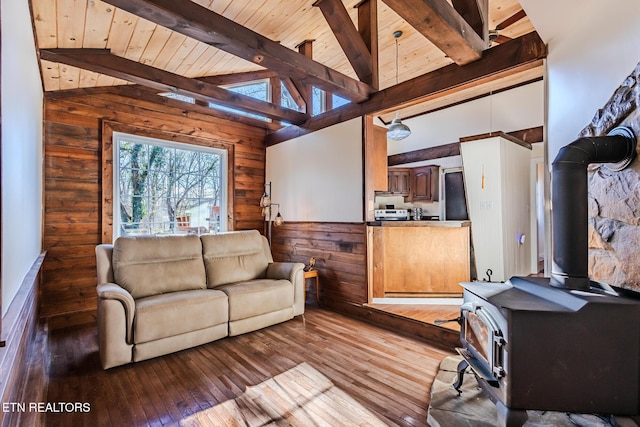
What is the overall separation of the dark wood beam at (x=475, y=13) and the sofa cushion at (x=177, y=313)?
11.0 feet

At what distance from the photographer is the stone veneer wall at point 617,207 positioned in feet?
4.49

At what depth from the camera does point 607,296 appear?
138 centimetres

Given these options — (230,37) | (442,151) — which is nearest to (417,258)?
(230,37)

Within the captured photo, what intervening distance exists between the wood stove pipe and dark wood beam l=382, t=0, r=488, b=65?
3.92 feet

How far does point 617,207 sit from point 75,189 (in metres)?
4.80

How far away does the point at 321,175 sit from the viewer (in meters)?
4.16

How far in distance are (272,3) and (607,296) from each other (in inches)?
125

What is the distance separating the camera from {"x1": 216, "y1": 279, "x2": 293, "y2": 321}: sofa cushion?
117 inches

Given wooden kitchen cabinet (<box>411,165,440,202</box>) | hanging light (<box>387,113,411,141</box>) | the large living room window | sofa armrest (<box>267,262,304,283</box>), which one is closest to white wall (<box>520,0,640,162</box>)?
hanging light (<box>387,113,411,141</box>)

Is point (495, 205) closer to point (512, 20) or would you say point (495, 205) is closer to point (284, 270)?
point (512, 20)

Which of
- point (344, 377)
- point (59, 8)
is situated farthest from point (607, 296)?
point (59, 8)

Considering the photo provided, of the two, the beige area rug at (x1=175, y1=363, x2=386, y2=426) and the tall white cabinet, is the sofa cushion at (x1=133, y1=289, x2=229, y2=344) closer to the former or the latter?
the beige area rug at (x1=175, y1=363, x2=386, y2=426)

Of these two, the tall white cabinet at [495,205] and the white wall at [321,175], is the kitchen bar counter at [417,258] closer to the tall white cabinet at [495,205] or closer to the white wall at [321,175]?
the white wall at [321,175]

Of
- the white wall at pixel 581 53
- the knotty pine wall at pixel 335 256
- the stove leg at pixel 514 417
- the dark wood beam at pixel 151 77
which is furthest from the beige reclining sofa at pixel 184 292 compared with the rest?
the white wall at pixel 581 53
